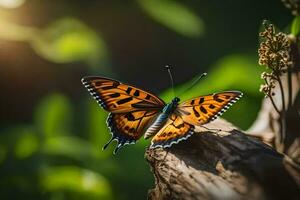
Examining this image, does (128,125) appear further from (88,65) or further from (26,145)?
(88,65)

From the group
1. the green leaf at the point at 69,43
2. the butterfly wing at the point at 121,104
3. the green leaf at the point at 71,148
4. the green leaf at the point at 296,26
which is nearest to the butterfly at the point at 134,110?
the butterfly wing at the point at 121,104

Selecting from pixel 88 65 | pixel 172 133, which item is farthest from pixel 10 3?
pixel 172 133

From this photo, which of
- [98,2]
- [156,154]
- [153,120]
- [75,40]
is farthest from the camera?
[98,2]

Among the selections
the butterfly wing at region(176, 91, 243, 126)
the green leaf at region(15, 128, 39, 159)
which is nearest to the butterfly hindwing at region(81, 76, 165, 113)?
the butterfly wing at region(176, 91, 243, 126)

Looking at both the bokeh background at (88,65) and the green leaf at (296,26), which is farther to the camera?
the bokeh background at (88,65)

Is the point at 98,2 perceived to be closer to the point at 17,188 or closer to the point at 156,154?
the point at 17,188

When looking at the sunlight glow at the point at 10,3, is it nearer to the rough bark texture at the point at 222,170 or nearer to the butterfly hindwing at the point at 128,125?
the butterfly hindwing at the point at 128,125

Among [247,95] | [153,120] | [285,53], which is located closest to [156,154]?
[153,120]
